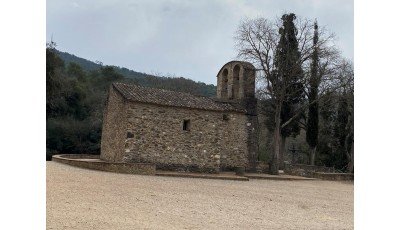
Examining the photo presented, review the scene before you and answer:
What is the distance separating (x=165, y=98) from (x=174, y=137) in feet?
6.90

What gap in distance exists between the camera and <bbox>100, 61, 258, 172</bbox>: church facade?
1684 cm

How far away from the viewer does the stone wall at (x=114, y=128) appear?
56.5 ft

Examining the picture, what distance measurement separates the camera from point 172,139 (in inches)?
690

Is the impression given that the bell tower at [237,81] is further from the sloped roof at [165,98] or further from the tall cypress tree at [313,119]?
the tall cypress tree at [313,119]

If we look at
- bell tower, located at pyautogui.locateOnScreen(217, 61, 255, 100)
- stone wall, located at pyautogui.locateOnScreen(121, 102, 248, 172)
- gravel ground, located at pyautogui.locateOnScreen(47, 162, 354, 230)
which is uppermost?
bell tower, located at pyautogui.locateOnScreen(217, 61, 255, 100)

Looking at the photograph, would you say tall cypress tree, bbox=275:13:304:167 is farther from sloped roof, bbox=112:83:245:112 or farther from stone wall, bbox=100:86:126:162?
stone wall, bbox=100:86:126:162

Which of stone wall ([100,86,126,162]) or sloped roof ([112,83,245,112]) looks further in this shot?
sloped roof ([112,83,245,112])

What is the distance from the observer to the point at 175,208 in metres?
7.91

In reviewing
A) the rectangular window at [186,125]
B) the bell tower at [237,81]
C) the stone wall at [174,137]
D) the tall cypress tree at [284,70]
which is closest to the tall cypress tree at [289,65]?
the tall cypress tree at [284,70]

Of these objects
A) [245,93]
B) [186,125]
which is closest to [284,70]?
[245,93]

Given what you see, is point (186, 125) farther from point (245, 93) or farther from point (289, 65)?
point (289, 65)

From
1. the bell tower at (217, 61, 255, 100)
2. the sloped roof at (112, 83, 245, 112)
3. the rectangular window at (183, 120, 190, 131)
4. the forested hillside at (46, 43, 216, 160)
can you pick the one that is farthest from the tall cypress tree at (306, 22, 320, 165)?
the forested hillside at (46, 43, 216, 160)

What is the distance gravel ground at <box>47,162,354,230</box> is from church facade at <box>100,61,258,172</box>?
17.4 feet

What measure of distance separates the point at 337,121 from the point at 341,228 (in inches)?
929
